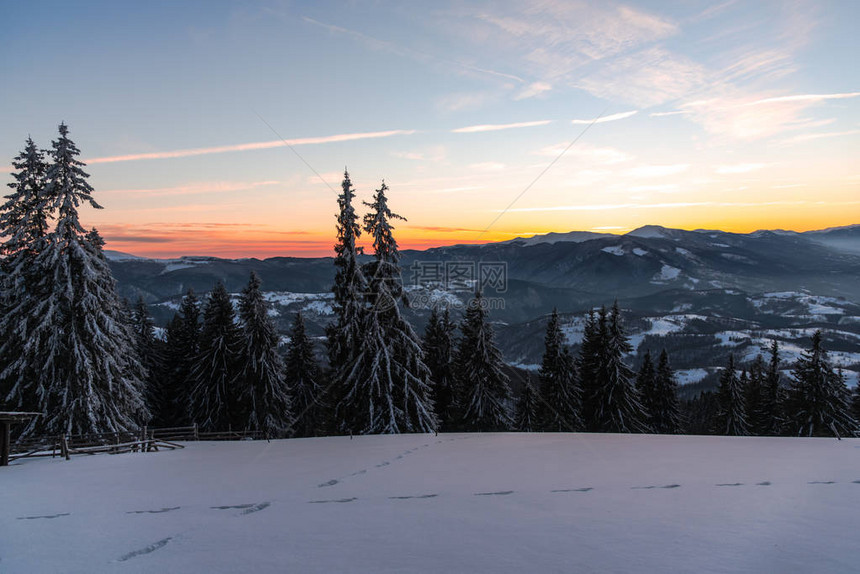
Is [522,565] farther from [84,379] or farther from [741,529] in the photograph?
[84,379]

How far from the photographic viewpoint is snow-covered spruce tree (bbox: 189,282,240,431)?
3444 centimetres

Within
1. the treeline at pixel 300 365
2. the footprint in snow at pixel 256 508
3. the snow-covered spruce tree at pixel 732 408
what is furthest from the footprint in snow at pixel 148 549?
the snow-covered spruce tree at pixel 732 408

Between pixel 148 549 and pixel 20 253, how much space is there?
23.2 meters

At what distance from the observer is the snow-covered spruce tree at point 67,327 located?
2275 centimetres

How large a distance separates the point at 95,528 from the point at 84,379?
687 inches

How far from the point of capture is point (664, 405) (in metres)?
41.7

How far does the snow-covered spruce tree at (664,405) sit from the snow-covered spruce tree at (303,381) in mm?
29940

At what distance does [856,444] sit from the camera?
667 inches

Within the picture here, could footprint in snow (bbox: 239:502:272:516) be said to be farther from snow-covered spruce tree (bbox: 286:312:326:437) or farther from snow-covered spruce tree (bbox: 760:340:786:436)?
snow-covered spruce tree (bbox: 760:340:786:436)

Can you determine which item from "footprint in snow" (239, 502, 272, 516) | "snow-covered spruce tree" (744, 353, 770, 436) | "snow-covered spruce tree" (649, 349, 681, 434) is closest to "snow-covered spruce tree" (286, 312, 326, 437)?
"snow-covered spruce tree" (649, 349, 681, 434)

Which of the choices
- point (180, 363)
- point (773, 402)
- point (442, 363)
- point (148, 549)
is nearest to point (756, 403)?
point (773, 402)

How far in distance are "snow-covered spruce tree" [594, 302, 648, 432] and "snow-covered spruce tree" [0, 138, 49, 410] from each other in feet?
117

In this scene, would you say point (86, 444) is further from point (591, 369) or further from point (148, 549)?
point (591, 369)

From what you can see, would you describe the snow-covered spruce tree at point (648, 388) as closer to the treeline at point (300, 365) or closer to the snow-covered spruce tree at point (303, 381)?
the treeline at point (300, 365)
